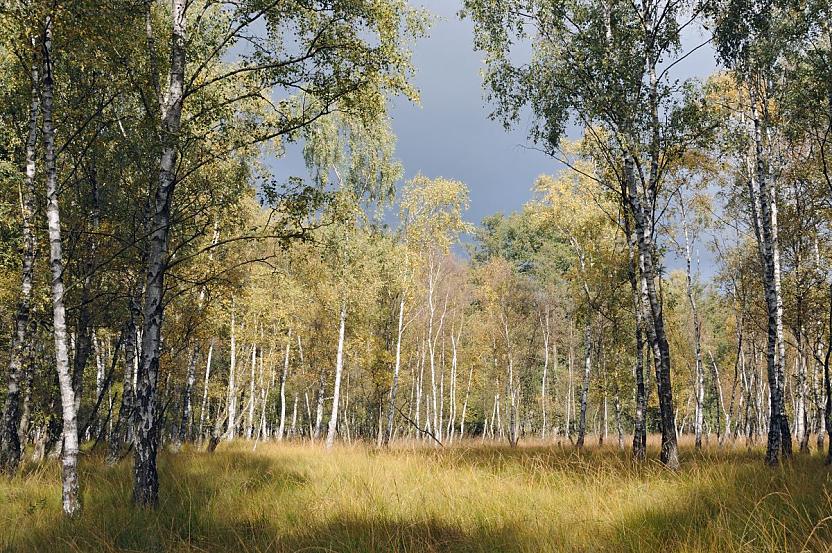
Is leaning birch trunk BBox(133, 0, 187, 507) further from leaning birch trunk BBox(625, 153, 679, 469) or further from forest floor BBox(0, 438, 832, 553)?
leaning birch trunk BBox(625, 153, 679, 469)

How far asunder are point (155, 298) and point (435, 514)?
4869mm

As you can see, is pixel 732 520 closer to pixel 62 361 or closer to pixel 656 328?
pixel 656 328

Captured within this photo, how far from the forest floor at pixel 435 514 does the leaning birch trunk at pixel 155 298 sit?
484mm

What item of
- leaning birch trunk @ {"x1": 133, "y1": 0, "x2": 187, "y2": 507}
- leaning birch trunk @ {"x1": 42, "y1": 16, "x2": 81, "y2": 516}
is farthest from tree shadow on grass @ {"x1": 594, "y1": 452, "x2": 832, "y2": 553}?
leaning birch trunk @ {"x1": 42, "y1": 16, "x2": 81, "y2": 516}

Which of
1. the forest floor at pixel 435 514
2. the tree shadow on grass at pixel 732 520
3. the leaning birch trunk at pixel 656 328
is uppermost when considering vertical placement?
the leaning birch trunk at pixel 656 328

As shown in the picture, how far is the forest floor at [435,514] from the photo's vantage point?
4.07 m

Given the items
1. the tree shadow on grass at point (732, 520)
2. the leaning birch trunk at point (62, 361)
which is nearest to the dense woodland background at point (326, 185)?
the leaning birch trunk at point (62, 361)

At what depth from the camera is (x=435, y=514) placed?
5.24m

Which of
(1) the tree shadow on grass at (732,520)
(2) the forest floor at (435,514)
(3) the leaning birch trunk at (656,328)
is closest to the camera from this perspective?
(1) the tree shadow on grass at (732,520)

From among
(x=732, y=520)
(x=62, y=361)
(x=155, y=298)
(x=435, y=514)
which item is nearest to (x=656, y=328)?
(x=732, y=520)

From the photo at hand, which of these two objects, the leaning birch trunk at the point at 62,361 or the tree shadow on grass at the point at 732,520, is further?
the leaning birch trunk at the point at 62,361

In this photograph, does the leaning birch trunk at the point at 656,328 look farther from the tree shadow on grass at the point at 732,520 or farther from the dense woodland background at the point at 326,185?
the tree shadow on grass at the point at 732,520

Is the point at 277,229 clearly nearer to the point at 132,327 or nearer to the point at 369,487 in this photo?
the point at 369,487

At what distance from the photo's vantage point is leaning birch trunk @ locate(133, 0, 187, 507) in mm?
6387
